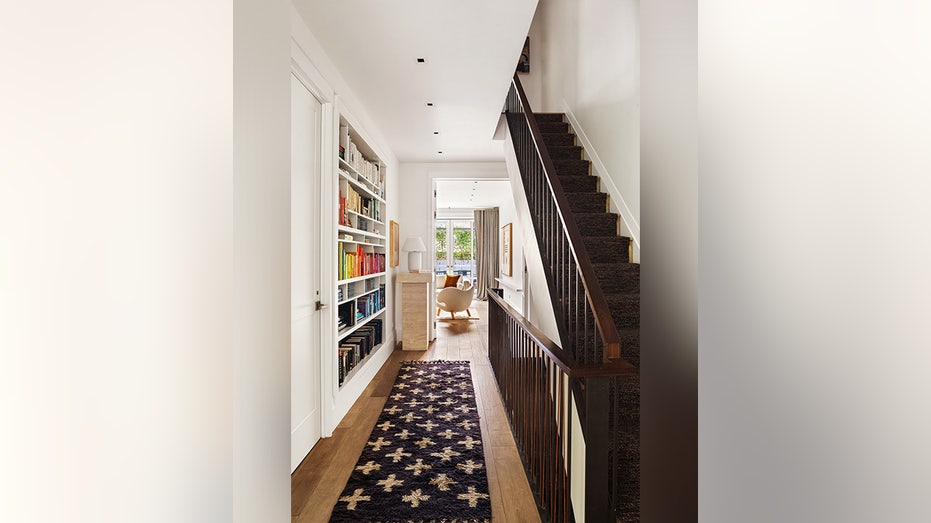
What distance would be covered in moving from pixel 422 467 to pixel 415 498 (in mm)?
305

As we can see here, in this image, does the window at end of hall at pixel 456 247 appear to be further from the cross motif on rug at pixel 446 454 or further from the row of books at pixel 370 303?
the cross motif on rug at pixel 446 454

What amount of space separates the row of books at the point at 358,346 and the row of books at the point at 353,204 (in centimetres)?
104

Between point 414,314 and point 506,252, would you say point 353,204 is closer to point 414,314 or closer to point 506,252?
point 414,314

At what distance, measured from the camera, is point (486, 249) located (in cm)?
1275

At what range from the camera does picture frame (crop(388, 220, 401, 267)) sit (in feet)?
17.5

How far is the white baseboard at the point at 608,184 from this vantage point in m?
3.25

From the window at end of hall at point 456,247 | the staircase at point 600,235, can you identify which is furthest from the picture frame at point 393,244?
the window at end of hall at point 456,247

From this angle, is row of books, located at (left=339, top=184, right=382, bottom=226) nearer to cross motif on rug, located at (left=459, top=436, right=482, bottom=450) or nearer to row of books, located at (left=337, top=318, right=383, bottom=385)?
row of books, located at (left=337, top=318, right=383, bottom=385)

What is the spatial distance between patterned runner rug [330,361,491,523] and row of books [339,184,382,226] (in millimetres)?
1562

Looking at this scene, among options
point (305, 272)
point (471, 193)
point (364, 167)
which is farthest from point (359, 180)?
point (471, 193)
